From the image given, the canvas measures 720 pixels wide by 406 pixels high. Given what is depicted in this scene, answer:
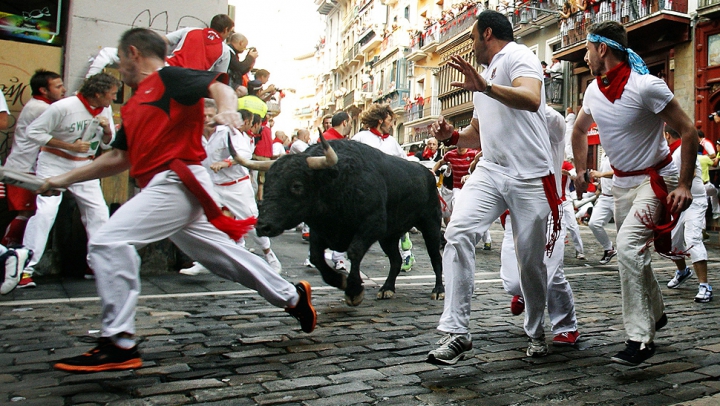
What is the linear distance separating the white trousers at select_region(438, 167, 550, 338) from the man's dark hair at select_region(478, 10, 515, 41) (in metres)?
0.85

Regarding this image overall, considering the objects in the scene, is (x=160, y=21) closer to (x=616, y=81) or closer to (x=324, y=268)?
(x=324, y=268)

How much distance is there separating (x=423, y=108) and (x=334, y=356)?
1812 inches

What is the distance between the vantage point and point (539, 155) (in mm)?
4164

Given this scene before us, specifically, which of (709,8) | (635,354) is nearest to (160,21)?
(635,354)

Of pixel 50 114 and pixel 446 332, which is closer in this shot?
pixel 446 332

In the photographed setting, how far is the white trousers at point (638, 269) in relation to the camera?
405cm

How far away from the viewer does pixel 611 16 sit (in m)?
28.0

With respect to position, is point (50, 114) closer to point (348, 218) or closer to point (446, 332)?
point (348, 218)

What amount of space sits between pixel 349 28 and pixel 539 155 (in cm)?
7116

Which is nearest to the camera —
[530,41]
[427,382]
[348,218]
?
[427,382]

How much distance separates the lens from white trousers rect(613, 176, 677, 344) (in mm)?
4051

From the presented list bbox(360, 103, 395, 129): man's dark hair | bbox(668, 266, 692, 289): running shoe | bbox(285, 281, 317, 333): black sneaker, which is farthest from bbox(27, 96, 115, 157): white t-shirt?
bbox(668, 266, 692, 289): running shoe

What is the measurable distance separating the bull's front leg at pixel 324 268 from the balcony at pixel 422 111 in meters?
40.7

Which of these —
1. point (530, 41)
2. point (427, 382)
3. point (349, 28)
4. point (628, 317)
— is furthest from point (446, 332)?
point (349, 28)
